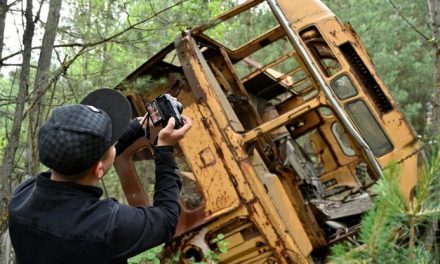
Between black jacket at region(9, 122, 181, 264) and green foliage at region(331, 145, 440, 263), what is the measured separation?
80cm

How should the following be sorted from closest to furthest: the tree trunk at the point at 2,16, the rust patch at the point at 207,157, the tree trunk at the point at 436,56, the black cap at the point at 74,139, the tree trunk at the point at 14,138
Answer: the black cap at the point at 74,139 → the tree trunk at the point at 436,56 → the tree trunk at the point at 14,138 → the tree trunk at the point at 2,16 → the rust patch at the point at 207,157

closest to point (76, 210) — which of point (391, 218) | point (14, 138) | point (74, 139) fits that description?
point (74, 139)

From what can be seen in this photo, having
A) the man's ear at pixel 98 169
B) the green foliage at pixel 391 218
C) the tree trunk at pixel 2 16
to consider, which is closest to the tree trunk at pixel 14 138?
the tree trunk at pixel 2 16

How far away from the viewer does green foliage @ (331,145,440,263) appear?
983mm

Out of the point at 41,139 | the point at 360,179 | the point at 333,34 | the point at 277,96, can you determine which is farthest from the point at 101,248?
the point at 360,179

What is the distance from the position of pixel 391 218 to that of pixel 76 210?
3.28ft

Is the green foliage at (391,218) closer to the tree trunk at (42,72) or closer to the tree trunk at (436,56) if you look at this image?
the tree trunk at (436,56)

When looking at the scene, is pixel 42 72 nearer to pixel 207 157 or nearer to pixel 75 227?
pixel 207 157

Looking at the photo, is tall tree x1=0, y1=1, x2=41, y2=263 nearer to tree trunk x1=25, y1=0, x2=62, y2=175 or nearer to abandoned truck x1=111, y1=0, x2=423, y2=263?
tree trunk x1=25, y1=0, x2=62, y2=175

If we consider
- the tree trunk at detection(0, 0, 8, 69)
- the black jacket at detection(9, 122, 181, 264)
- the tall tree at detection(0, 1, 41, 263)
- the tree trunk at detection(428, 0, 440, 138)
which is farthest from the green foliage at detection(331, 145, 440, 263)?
the tree trunk at detection(0, 0, 8, 69)

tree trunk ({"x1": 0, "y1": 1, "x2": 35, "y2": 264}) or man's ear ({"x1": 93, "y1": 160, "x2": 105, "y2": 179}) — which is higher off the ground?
tree trunk ({"x1": 0, "y1": 1, "x2": 35, "y2": 264})

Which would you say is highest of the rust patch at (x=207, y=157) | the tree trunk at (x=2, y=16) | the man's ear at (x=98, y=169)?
the tree trunk at (x=2, y=16)

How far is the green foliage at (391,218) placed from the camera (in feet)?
3.23

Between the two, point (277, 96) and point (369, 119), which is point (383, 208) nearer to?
point (369, 119)
